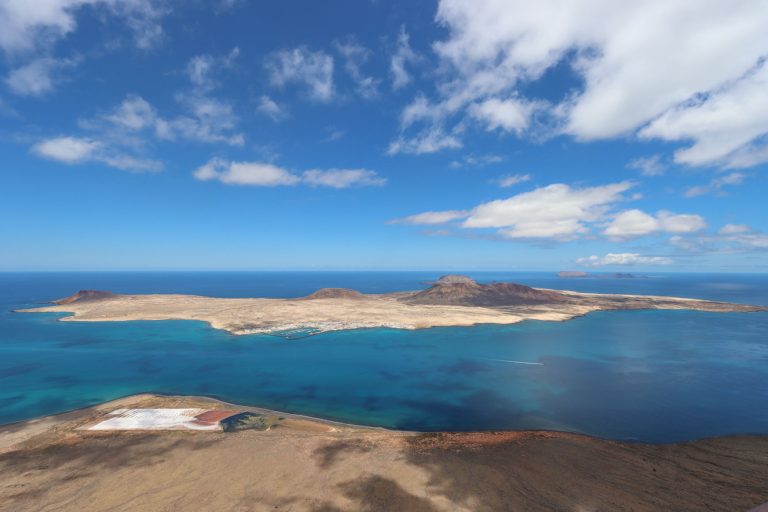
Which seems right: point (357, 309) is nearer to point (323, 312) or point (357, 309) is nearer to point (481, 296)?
point (323, 312)

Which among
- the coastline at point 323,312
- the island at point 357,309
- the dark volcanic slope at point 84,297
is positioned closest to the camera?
the coastline at point 323,312

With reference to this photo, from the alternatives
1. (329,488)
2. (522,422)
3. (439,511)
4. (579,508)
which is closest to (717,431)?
(522,422)

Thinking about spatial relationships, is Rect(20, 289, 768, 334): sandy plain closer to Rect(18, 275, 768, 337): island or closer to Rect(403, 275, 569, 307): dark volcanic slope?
Rect(18, 275, 768, 337): island

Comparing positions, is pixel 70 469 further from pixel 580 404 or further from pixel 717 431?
pixel 717 431

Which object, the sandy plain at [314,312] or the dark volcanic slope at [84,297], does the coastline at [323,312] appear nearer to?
the sandy plain at [314,312]

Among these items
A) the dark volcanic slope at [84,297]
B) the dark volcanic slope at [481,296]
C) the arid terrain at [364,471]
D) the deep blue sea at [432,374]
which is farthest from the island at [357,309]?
the arid terrain at [364,471]

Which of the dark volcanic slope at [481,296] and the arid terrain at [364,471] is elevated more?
the dark volcanic slope at [481,296]
